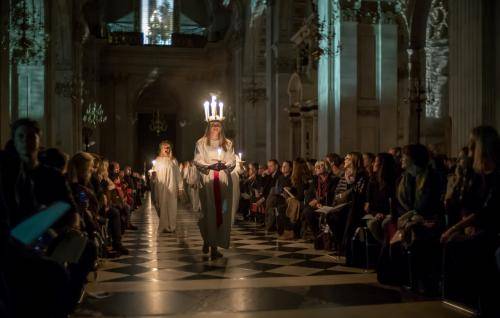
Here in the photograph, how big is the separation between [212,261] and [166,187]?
4.50 m

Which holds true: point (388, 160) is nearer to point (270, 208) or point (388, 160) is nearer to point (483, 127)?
point (483, 127)

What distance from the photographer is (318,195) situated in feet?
34.0

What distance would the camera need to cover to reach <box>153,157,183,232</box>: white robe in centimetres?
1269

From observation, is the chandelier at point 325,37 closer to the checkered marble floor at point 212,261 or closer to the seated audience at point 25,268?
the checkered marble floor at point 212,261

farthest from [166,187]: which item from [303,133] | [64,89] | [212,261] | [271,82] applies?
[64,89]

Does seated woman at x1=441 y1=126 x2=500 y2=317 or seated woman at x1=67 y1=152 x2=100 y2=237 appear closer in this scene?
seated woman at x1=441 y1=126 x2=500 y2=317

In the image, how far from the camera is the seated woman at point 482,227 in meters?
4.89

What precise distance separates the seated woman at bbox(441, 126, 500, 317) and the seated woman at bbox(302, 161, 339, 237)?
462 cm

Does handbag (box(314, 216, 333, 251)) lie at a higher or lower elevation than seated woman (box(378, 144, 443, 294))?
lower

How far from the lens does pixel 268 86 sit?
72.3 ft

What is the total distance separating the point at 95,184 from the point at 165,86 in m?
32.2

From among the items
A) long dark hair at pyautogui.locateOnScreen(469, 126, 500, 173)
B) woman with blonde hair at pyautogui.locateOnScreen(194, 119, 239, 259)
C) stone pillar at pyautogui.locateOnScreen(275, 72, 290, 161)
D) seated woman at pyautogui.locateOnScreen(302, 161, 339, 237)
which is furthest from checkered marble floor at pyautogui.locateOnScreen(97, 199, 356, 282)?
stone pillar at pyautogui.locateOnScreen(275, 72, 290, 161)

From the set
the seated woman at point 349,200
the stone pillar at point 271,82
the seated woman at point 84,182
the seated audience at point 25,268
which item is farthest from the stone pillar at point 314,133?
the seated audience at point 25,268

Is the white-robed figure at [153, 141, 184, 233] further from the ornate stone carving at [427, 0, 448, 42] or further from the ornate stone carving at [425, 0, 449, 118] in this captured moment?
the ornate stone carving at [427, 0, 448, 42]
